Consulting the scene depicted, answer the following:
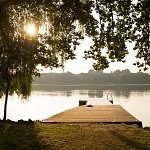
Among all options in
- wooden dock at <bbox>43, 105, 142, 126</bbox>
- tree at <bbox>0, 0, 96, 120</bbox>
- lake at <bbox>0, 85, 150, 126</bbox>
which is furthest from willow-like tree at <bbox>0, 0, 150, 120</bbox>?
lake at <bbox>0, 85, 150, 126</bbox>

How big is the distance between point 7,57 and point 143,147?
40.7 feet

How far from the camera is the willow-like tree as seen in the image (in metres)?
12.7

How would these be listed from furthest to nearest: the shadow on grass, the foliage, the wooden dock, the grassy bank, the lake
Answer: the lake, the wooden dock, the foliage, the grassy bank, the shadow on grass

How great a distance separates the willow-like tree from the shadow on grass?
11.5ft

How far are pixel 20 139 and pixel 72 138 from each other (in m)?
1.73

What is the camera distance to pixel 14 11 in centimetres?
1495

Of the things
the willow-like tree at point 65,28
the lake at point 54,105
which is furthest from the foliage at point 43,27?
the lake at point 54,105

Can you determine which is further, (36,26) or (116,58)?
(36,26)

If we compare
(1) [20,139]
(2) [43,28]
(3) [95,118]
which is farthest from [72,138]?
(3) [95,118]

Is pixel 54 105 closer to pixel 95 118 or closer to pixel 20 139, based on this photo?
pixel 95 118

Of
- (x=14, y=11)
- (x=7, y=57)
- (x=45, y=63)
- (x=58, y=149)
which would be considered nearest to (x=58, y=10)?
(x=14, y=11)

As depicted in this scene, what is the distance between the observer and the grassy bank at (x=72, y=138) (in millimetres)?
10594

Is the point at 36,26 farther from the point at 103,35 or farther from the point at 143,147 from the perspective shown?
the point at 143,147

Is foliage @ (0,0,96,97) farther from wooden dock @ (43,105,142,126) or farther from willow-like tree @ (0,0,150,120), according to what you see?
wooden dock @ (43,105,142,126)
